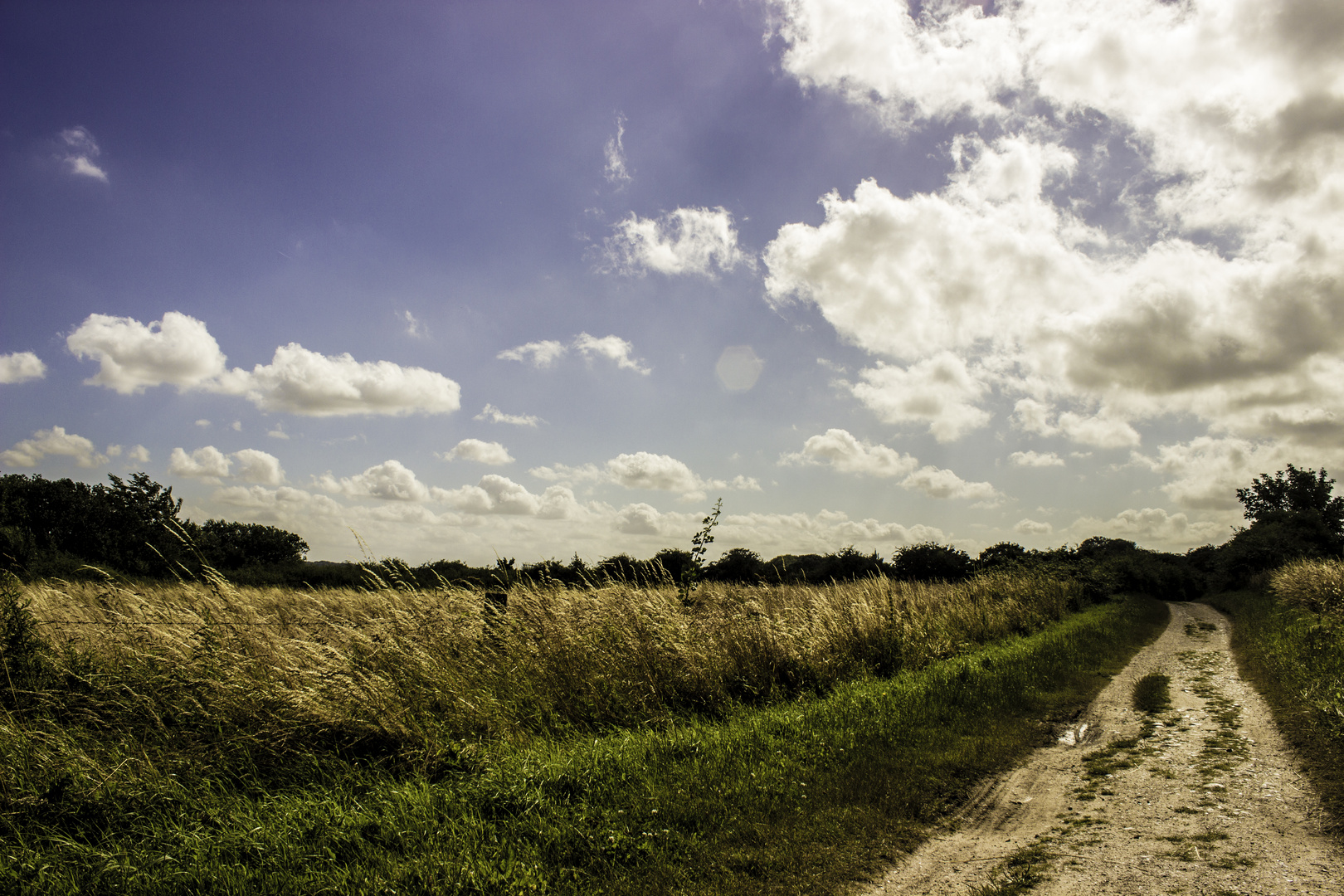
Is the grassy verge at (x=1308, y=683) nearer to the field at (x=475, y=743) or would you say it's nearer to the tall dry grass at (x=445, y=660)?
the field at (x=475, y=743)

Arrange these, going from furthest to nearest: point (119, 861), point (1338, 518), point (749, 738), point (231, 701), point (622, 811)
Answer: point (1338, 518)
point (749, 738)
point (231, 701)
point (622, 811)
point (119, 861)

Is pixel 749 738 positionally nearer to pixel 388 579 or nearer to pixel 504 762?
pixel 504 762

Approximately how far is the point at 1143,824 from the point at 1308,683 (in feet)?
24.5

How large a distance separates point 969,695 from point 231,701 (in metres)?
9.33

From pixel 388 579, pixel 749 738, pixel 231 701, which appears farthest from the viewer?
pixel 388 579

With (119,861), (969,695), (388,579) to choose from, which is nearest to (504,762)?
(119,861)

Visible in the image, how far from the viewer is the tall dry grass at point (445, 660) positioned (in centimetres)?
Result: 582

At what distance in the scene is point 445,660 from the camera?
734 cm

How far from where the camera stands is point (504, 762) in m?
5.16

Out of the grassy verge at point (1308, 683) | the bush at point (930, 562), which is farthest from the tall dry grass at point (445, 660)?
the bush at point (930, 562)

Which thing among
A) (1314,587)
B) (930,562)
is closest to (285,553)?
(930,562)

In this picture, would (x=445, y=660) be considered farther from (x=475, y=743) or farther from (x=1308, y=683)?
(x=1308, y=683)

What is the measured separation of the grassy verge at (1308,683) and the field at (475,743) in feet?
8.49

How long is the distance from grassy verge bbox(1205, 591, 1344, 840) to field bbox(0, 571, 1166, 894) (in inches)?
102
